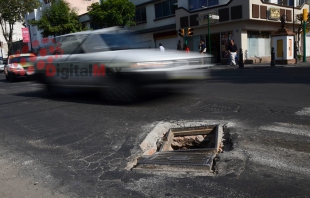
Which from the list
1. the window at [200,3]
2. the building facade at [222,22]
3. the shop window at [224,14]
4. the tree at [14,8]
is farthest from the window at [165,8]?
the tree at [14,8]

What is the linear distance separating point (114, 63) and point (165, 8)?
22784 millimetres

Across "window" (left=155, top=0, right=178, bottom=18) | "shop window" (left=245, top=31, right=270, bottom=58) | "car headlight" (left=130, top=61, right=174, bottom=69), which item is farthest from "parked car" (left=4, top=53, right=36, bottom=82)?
"shop window" (left=245, top=31, right=270, bottom=58)

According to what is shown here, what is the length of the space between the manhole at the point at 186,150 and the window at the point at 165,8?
77.3 ft

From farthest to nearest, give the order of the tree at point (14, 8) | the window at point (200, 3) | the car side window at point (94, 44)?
the tree at point (14, 8) < the window at point (200, 3) < the car side window at point (94, 44)

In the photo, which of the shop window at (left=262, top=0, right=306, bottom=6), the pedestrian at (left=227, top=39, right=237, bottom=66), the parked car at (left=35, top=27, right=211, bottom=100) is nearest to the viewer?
the parked car at (left=35, top=27, right=211, bottom=100)

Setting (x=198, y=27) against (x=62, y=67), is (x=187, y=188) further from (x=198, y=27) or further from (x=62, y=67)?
(x=198, y=27)

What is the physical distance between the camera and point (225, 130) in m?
5.17

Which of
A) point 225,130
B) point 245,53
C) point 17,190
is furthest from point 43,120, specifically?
point 245,53

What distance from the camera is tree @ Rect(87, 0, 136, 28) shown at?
28.7 metres

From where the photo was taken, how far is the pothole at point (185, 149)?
378cm

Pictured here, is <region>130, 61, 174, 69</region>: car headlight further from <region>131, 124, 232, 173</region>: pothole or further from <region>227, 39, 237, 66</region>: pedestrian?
<region>227, 39, 237, 66</region>: pedestrian

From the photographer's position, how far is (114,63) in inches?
273

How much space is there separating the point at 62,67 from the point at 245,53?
1832 cm

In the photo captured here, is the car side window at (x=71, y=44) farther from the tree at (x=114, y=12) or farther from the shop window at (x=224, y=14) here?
the tree at (x=114, y=12)
